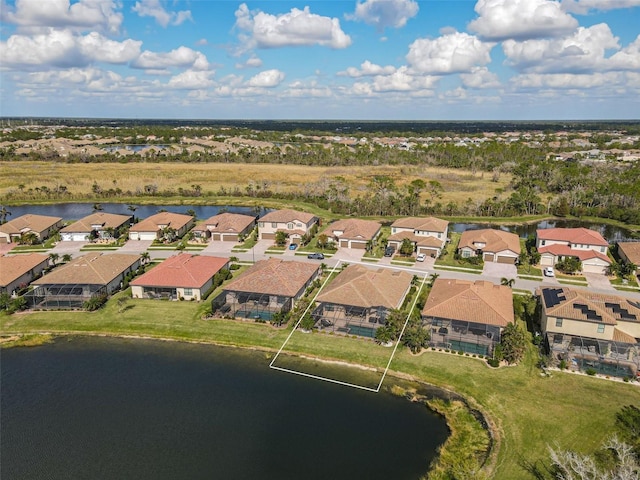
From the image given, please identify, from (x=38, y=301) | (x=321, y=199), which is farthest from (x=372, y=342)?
(x=321, y=199)

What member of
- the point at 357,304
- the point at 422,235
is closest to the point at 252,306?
the point at 357,304

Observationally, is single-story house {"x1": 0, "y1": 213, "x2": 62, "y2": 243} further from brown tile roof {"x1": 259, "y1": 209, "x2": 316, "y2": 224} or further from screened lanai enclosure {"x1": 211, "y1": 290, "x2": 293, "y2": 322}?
screened lanai enclosure {"x1": 211, "y1": 290, "x2": 293, "y2": 322}

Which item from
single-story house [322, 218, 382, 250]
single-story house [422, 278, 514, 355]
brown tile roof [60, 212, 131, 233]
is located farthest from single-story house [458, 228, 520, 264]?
brown tile roof [60, 212, 131, 233]

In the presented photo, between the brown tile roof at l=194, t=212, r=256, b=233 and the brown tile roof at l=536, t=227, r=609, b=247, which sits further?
the brown tile roof at l=194, t=212, r=256, b=233

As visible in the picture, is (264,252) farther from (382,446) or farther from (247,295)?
(382,446)

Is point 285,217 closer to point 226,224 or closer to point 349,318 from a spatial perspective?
point 226,224

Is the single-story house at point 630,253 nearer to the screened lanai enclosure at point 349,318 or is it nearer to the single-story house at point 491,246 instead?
the single-story house at point 491,246
